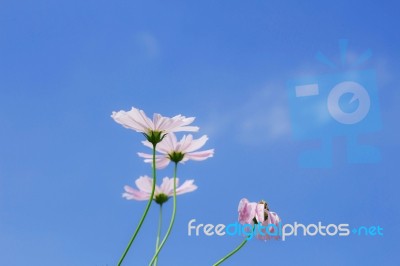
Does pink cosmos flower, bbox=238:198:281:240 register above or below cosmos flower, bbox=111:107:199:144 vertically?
below

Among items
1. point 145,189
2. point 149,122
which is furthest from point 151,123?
point 145,189

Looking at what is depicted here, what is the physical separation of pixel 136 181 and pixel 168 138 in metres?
0.10

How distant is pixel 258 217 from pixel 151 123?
195mm

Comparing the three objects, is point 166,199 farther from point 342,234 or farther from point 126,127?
point 342,234

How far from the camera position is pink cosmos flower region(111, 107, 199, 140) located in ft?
2.33

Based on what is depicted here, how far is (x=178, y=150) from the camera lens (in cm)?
83

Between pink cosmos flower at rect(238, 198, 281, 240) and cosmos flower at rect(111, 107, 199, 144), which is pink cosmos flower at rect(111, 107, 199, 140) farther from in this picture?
pink cosmos flower at rect(238, 198, 281, 240)

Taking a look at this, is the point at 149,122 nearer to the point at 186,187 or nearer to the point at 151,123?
the point at 151,123

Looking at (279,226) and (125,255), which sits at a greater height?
(279,226)

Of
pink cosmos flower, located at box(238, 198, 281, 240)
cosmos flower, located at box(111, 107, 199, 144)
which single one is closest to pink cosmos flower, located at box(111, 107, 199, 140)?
cosmos flower, located at box(111, 107, 199, 144)

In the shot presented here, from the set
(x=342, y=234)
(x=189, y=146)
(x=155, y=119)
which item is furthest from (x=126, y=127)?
(x=342, y=234)

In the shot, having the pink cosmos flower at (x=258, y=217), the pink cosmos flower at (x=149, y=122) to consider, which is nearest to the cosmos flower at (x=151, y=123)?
the pink cosmos flower at (x=149, y=122)

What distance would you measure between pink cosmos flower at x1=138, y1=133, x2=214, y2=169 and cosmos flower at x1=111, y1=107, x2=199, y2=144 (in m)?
0.02

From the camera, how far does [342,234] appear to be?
5.35 feet
